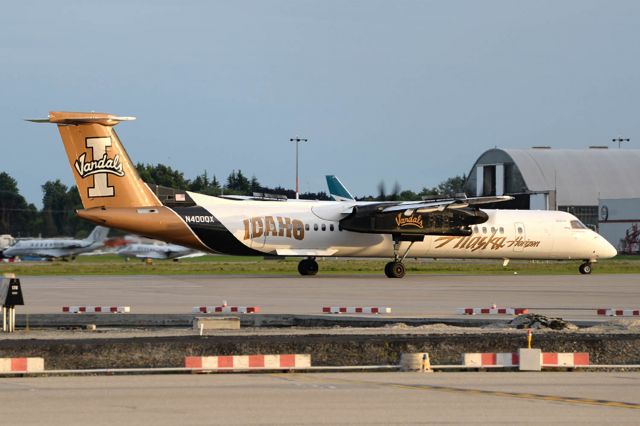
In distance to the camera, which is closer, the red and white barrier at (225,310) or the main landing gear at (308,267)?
the red and white barrier at (225,310)

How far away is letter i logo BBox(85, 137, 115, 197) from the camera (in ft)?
136

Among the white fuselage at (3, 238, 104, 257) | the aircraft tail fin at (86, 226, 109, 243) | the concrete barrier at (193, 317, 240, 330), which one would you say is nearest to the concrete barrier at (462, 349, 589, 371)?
the concrete barrier at (193, 317, 240, 330)

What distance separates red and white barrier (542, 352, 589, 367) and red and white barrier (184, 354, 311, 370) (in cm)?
343

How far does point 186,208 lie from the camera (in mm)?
43250

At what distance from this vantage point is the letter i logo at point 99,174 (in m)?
41.4

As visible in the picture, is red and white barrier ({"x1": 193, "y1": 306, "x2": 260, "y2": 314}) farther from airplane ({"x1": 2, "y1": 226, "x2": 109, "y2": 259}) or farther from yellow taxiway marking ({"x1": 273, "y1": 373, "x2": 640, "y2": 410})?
airplane ({"x1": 2, "y1": 226, "x2": 109, "y2": 259})

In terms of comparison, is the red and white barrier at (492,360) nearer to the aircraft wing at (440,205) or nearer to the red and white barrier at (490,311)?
the red and white barrier at (490,311)

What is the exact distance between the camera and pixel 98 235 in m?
89.8

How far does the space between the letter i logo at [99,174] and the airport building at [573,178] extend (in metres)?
48.4

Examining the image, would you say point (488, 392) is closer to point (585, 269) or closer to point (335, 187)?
point (585, 269)

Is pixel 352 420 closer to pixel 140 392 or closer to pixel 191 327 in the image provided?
pixel 140 392

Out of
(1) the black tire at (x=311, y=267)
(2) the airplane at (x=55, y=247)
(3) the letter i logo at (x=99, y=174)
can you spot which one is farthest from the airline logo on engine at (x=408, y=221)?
(2) the airplane at (x=55, y=247)

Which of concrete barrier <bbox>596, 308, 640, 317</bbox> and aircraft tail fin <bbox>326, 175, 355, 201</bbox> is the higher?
aircraft tail fin <bbox>326, 175, 355, 201</bbox>

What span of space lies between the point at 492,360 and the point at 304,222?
2993 cm
